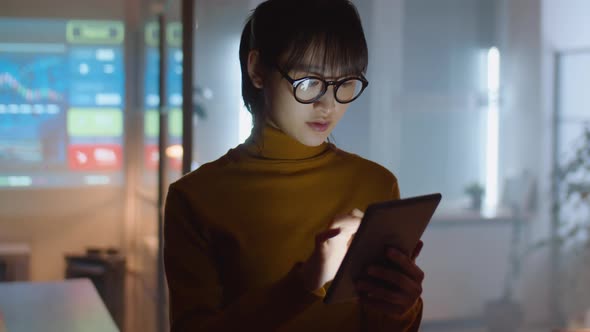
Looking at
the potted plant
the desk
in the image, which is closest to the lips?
the desk

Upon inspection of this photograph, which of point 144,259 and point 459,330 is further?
point 459,330

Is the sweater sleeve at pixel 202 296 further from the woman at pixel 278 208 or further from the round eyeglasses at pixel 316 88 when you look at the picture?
the round eyeglasses at pixel 316 88

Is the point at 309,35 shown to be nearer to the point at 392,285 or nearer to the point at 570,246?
the point at 392,285

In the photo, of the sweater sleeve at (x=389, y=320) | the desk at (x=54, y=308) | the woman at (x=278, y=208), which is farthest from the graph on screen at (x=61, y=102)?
the sweater sleeve at (x=389, y=320)

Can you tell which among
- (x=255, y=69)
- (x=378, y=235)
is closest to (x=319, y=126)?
(x=255, y=69)

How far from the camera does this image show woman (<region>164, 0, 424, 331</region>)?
1307 mm

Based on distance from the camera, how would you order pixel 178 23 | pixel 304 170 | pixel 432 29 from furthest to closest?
pixel 432 29, pixel 178 23, pixel 304 170

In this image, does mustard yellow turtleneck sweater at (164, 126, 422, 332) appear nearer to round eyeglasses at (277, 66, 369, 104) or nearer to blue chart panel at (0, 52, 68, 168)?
round eyeglasses at (277, 66, 369, 104)

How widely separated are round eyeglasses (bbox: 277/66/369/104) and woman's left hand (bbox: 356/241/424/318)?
0.28 metres

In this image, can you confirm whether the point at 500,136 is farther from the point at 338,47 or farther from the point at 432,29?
the point at 338,47

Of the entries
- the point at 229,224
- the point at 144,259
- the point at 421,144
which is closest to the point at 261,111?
the point at 229,224

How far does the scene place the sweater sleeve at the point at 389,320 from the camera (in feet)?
4.43

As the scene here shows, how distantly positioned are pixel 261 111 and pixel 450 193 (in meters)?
2.91

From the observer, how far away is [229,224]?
1.33m
